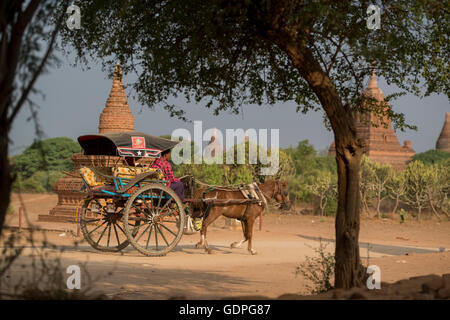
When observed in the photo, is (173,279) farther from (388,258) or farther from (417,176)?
(417,176)

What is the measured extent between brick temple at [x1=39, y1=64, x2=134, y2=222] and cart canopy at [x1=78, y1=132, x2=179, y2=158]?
746 centimetres

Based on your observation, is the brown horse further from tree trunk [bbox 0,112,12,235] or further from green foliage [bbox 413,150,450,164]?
green foliage [bbox 413,150,450,164]

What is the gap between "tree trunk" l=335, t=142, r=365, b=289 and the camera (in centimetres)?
705

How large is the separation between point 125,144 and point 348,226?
20.0 feet

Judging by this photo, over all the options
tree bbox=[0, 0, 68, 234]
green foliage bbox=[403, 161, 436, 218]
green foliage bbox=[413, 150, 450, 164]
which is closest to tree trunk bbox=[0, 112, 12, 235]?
tree bbox=[0, 0, 68, 234]

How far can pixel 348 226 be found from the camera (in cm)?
712

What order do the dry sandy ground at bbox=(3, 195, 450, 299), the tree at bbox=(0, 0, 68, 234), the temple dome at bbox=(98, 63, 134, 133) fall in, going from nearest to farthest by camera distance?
the tree at bbox=(0, 0, 68, 234) → the dry sandy ground at bbox=(3, 195, 450, 299) → the temple dome at bbox=(98, 63, 134, 133)

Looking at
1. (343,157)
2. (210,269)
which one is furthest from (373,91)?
(343,157)

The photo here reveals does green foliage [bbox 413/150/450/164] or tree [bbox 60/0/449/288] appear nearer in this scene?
tree [bbox 60/0/449/288]

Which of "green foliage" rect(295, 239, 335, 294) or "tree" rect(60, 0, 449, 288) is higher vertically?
"tree" rect(60, 0, 449, 288)

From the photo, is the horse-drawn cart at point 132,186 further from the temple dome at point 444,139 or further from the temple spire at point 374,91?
the temple dome at point 444,139

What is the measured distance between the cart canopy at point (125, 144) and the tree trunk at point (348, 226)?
5.72 metres

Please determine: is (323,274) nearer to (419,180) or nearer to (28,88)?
(28,88)

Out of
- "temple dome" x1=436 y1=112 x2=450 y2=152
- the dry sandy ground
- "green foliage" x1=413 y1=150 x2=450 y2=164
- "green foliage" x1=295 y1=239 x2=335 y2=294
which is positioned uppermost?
"temple dome" x1=436 y1=112 x2=450 y2=152
